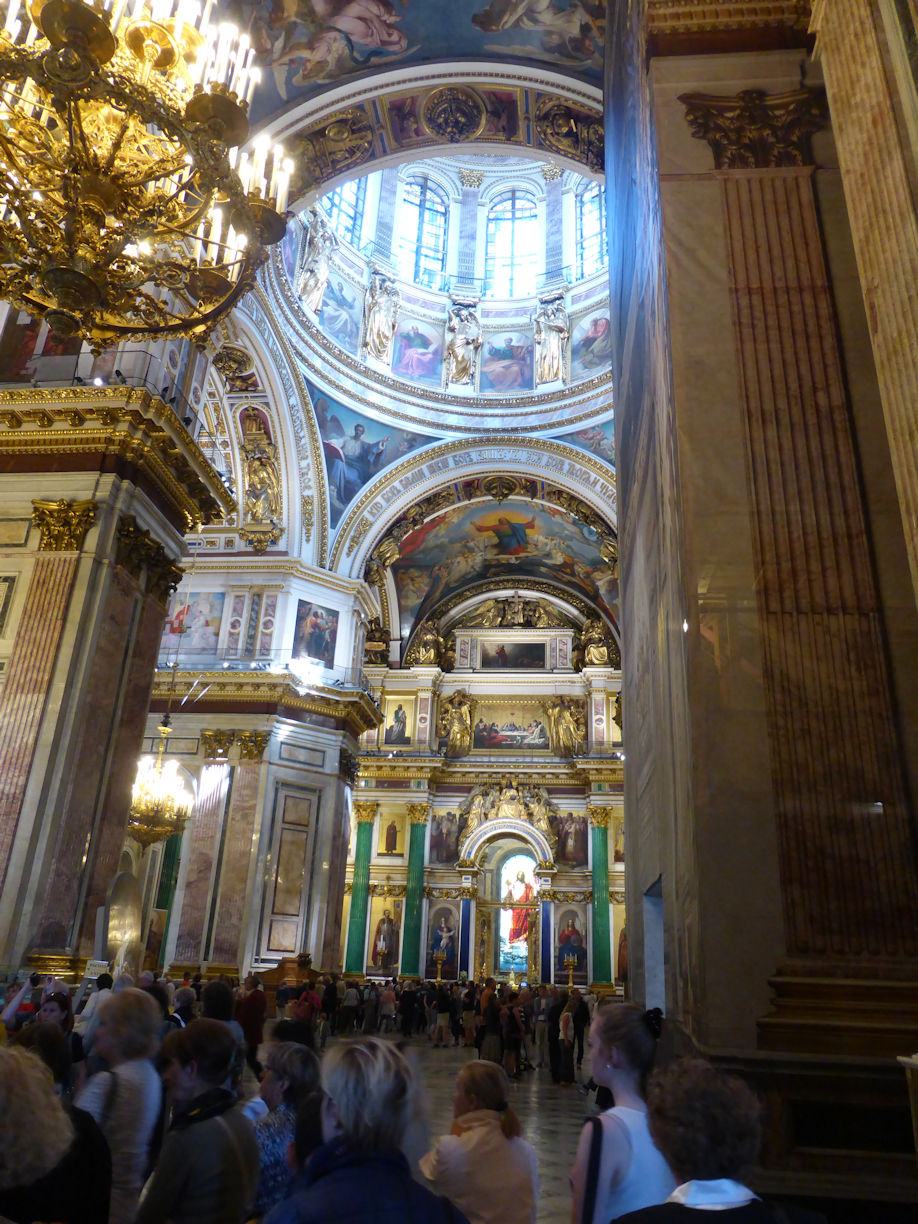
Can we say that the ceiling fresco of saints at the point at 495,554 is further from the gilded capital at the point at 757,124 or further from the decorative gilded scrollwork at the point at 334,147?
the gilded capital at the point at 757,124

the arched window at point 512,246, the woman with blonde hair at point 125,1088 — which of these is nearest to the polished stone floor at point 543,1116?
the woman with blonde hair at point 125,1088

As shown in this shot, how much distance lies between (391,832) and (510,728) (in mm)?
4322

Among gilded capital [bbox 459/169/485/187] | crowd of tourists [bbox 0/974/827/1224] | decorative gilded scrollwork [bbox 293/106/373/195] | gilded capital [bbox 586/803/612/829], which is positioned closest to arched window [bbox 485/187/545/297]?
gilded capital [bbox 459/169/485/187]

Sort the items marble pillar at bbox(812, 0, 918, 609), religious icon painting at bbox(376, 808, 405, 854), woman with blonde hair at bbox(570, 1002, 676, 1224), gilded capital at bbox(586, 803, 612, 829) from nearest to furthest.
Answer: woman with blonde hair at bbox(570, 1002, 676, 1224) → marble pillar at bbox(812, 0, 918, 609) → gilded capital at bbox(586, 803, 612, 829) → religious icon painting at bbox(376, 808, 405, 854)

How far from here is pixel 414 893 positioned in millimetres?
22391

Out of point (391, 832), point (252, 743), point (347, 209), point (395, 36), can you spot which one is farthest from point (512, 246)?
point (391, 832)

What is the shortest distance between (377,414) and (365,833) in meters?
11.1

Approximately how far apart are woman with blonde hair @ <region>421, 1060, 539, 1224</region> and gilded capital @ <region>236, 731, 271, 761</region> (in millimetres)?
13606

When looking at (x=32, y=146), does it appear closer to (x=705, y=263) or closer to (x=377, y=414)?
(x=705, y=263)

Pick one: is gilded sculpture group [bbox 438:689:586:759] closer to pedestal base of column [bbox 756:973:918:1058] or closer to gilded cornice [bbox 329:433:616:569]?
gilded cornice [bbox 329:433:616:569]

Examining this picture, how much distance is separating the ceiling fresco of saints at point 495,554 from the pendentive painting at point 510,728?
3238 millimetres

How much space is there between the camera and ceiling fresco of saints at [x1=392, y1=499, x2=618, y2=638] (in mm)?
21453

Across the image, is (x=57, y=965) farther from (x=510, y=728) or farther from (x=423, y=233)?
(x=423, y=233)

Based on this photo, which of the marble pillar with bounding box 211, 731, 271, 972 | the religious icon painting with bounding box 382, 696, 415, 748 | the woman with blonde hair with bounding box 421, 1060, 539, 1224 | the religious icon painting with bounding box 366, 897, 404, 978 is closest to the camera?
the woman with blonde hair with bounding box 421, 1060, 539, 1224
